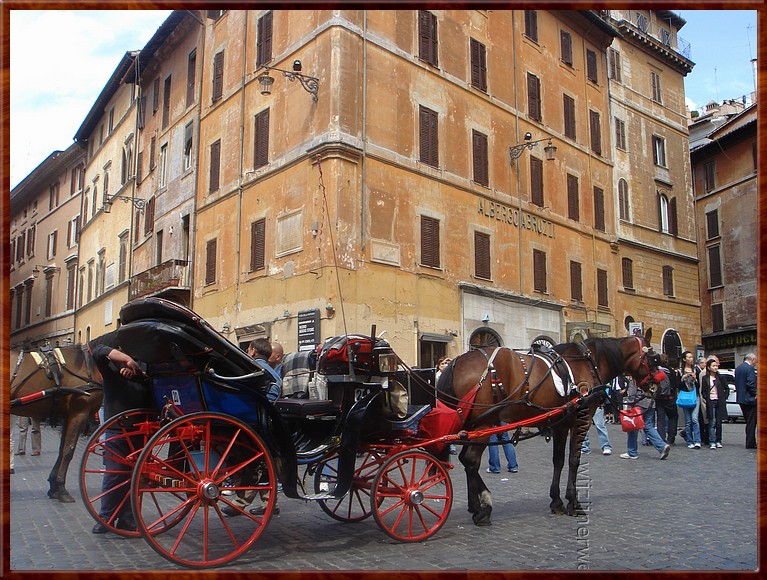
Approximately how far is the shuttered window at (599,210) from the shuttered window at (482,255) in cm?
454

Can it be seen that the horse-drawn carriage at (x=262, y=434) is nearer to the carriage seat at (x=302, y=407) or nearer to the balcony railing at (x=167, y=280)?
the carriage seat at (x=302, y=407)

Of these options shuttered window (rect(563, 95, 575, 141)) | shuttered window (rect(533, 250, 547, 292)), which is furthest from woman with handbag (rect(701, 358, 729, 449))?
shuttered window (rect(563, 95, 575, 141))

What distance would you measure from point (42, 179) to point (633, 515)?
4.95m

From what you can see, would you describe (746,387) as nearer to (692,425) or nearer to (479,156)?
(692,425)

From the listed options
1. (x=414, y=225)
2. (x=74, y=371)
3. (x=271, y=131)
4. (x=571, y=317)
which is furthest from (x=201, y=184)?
(x=74, y=371)

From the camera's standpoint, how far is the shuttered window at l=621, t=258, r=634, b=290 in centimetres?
1920

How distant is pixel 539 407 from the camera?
629 cm

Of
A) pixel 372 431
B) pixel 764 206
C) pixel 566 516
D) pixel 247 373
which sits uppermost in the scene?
pixel 764 206

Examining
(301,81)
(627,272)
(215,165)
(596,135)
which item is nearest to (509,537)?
(301,81)

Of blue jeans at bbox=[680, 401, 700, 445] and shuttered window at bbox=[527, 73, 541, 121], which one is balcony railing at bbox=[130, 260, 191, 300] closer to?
shuttered window at bbox=[527, 73, 541, 121]

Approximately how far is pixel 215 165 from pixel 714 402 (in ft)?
42.1

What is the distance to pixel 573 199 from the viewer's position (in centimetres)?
1761

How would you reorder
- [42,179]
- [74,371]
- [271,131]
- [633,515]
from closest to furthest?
1. [42,179]
2. [633,515]
3. [74,371]
4. [271,131]

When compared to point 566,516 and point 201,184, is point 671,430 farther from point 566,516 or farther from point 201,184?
point 201,184
